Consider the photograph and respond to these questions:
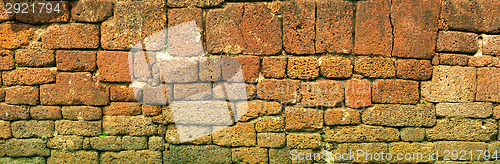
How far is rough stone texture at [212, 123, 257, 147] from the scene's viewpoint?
2.98 m

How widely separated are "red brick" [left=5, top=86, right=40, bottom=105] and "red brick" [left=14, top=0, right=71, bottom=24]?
822 mm

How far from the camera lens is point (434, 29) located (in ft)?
9.44

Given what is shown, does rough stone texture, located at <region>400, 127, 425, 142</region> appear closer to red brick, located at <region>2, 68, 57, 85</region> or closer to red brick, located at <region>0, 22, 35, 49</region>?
red brick, located at <region>2, 68, 57, 85</region>

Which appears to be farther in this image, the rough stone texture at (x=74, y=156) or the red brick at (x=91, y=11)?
the rough stone texture at (x=74, y=156)

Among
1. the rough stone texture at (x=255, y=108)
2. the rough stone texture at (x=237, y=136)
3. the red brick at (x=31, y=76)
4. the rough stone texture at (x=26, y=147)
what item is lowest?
the rough stone texture at (x=26, y=147)

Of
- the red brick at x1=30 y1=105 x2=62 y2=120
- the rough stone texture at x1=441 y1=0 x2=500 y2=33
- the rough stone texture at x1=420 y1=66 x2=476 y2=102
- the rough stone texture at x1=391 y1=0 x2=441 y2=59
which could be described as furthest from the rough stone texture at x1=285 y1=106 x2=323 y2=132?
the red brick at x1=30 y1=105 x2=62 y2=120

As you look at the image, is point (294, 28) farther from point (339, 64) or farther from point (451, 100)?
point (451, 100)

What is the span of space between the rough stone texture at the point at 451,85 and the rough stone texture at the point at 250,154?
2.13 metres

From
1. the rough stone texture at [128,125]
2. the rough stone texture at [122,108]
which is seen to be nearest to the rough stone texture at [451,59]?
the rough stone texture at [128,125]

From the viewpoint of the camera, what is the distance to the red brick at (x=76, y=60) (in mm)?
2885

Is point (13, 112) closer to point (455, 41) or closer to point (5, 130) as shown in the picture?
point (5, 130)

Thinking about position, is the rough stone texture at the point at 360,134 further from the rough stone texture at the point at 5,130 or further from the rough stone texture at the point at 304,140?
the rough stone texture at the point at 5,130

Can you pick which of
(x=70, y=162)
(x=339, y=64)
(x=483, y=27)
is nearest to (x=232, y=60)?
(x=339, y=64)

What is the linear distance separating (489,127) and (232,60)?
3.35 m
